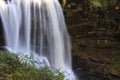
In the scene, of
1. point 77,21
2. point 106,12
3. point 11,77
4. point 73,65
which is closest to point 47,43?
point 73,65

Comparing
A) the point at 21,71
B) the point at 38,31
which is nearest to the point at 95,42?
the point at 38,31

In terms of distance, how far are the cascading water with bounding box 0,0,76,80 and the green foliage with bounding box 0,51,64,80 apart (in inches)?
84.7

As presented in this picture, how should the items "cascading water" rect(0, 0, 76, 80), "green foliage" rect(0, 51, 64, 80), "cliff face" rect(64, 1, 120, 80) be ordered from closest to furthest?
"green foliage" rect(0, 51, 64, 80) < "cascading water" rect(0, 0, 76, 80) < "cliff face" rect(64, 1, 120, 80)

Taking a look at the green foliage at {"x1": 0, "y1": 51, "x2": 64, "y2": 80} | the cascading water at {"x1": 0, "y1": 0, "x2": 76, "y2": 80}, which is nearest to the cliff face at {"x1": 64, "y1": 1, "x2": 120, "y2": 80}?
the cascading water at {"x1": 0, "y1": 0, "x2": 76, "y2": 80}

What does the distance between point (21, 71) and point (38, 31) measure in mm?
4113

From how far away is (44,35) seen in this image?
11805mm

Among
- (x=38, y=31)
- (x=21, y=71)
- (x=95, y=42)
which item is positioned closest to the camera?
(x=21, y=71)

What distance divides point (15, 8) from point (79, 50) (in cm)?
313

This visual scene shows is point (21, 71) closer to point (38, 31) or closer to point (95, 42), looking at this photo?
point (38, 31)

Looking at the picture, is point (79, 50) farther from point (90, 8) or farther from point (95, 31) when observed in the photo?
point (90, 8)

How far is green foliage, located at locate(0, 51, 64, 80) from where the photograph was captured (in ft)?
24.1

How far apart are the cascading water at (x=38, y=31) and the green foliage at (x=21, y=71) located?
215 centimetres

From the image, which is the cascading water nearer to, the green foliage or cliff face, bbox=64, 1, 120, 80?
cliff face, bbox=64, 1, 120, 80

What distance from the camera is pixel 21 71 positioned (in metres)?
7.59
